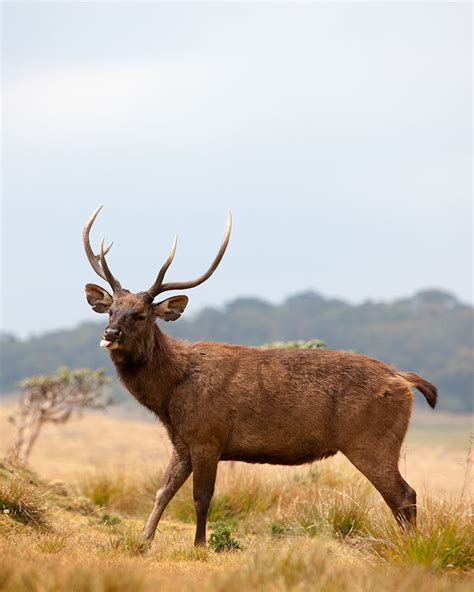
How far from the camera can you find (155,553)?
9117 millimetres

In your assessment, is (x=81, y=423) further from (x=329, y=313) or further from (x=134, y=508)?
(x=329, y=313)

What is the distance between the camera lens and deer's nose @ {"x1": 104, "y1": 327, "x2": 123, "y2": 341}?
9711 mm

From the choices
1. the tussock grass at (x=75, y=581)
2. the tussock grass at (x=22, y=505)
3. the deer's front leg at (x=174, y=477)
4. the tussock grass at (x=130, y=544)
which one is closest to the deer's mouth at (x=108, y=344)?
the deer's front leg at (x=174, y=477)

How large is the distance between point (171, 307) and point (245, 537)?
2.78 metres

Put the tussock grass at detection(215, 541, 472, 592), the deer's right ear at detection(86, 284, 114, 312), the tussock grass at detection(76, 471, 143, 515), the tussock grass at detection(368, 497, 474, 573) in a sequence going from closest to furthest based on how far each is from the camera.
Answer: the tussock grass at detection(215, 541, 472, 592) → the tussock grass at detection(368, 497, 474, 573) → the deer's right ear at detection(86, 284, 114, 312) → the tussock grass at detection(76, 471, 143, 515)

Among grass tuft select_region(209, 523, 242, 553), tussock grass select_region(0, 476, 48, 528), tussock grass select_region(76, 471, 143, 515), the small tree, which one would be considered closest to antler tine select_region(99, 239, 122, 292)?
tussock grass select_region(0, 476, 48, 528)

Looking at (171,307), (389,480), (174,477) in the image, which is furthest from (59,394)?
(389,480)

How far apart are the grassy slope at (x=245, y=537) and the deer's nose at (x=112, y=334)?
1.85 m

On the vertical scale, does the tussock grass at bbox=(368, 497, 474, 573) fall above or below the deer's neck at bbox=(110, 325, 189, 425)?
below

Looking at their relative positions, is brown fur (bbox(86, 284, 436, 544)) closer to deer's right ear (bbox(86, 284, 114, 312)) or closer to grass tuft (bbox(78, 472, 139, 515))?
deer's right ear (bbox(86, 284, 114, 312))

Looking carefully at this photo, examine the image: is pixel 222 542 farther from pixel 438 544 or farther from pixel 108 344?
pixel 438 544

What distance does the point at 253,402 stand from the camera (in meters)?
10.1

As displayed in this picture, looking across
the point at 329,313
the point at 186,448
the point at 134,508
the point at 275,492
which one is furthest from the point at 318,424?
the point at 329,313

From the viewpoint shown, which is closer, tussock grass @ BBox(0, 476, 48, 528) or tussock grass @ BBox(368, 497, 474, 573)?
tussock grass @ BBox(368, 497, 474, 573)
